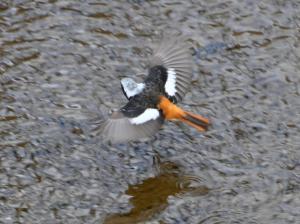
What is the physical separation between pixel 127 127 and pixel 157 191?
0.63 m

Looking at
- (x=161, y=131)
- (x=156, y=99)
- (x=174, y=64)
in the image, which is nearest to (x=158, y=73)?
(x=174, y=64)

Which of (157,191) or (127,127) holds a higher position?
(127,127)

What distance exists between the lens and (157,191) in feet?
20.6

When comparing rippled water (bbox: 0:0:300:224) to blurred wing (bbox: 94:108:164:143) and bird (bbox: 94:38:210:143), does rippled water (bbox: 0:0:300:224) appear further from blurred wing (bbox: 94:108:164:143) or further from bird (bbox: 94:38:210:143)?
blurred wing (bbox: 94:108:164:143)

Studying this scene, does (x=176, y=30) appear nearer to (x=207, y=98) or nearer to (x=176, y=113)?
(x=207, y=98)

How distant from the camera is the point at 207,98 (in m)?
7.17

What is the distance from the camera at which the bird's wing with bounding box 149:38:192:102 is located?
6727mm

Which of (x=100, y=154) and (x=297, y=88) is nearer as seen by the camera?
(x=100, y=154)

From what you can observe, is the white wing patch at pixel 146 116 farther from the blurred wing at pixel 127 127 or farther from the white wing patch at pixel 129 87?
the white wing patch at pixel 129 87

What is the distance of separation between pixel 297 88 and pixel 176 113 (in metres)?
1.47

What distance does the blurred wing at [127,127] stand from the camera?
6.03 metres

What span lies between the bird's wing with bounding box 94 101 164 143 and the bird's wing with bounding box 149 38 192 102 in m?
0.42

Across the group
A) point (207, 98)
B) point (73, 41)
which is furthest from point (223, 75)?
point (73, 41)

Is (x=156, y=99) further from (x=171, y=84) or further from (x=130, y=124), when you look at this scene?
(x=130, y=124)
